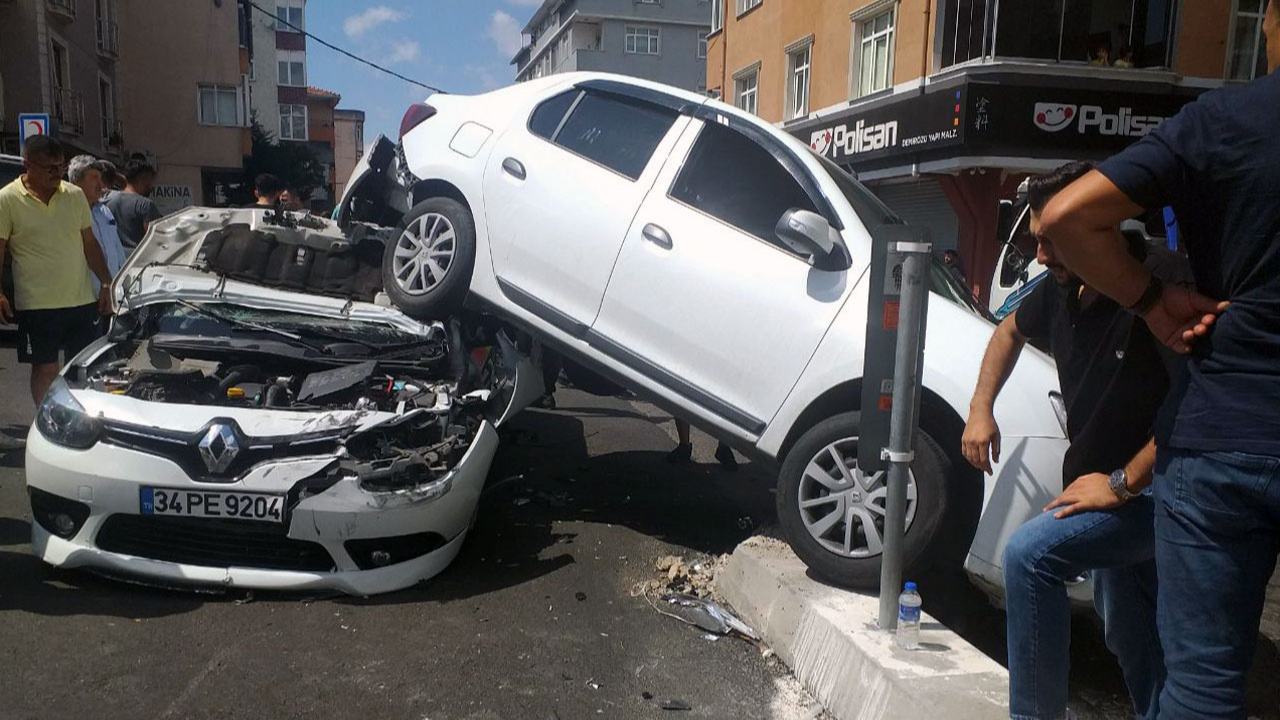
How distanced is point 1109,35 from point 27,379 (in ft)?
51.4

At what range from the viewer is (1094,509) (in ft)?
7.54

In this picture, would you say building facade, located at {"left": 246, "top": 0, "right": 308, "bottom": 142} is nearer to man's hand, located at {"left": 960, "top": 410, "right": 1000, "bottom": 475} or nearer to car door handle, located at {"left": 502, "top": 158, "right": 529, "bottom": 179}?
car door handle, located at {"left": 502, "top": 158, "right": 529, "bottom": 179}

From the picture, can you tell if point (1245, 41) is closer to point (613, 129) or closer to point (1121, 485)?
point (613, 129)

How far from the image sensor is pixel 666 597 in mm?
4148

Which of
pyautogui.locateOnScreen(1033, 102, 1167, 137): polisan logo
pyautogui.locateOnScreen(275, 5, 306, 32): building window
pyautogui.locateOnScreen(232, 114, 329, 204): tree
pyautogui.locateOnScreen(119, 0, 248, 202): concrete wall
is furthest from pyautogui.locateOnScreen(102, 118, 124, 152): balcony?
pyautogui.locateOnScreen(275, 5, 306, 32): building window

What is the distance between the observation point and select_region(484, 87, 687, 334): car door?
4547 mm

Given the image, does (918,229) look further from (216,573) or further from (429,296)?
(216,573)

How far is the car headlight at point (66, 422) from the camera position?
3.71m

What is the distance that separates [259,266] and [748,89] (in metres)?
21.6

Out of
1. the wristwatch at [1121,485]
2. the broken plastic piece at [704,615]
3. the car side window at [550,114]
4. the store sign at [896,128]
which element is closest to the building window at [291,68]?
the store sign at [896,128]

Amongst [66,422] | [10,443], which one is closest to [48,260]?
[10,443]

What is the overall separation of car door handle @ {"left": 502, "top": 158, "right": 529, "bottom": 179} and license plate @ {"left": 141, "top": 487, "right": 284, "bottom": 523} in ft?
6.89

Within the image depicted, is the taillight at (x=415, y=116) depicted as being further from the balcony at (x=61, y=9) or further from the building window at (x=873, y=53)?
the balcony at (x=61, y=9)

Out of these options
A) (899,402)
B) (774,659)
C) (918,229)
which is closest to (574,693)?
(774,659)
